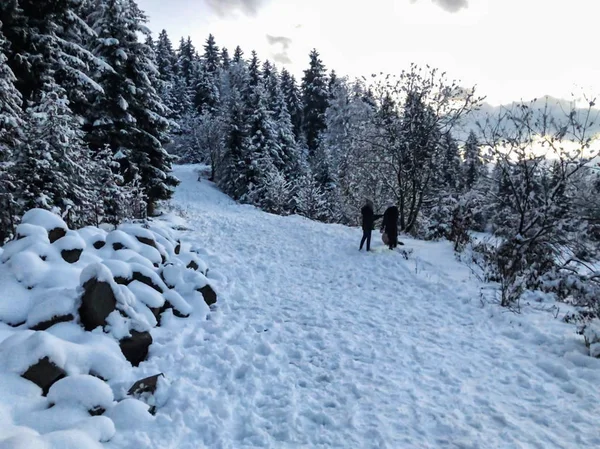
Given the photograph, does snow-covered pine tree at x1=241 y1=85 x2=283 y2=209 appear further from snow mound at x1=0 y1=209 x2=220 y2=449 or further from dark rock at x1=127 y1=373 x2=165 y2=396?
dark rock at x1=127 y1=373 x2=165 y2=396

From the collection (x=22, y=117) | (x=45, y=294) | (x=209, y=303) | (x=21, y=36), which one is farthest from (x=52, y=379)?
(x=21, y=36)

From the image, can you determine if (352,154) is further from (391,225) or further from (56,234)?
(56,234)

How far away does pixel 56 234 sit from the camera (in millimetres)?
5727

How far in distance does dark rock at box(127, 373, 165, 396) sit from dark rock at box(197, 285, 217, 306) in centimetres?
274

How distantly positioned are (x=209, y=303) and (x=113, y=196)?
6.84m

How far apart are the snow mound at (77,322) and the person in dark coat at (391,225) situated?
23.0 feet

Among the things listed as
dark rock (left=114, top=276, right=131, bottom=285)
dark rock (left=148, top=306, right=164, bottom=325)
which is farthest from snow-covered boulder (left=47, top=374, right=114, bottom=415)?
dark rock (left=114, top=276, right=131, bottom=285)

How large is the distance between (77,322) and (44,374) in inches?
42.3

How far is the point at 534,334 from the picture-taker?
19.5 feet

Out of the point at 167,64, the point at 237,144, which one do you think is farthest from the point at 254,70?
the point at 167,64

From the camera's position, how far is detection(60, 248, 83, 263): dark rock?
5.36m

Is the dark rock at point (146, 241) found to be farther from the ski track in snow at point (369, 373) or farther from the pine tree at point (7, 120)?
the pine tree at point (7, 120)

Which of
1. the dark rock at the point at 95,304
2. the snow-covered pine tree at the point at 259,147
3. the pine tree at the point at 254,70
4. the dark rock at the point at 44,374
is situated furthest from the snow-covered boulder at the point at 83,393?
the pine tree at the point at 254,70

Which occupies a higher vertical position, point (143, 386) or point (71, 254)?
point (71, 254)
